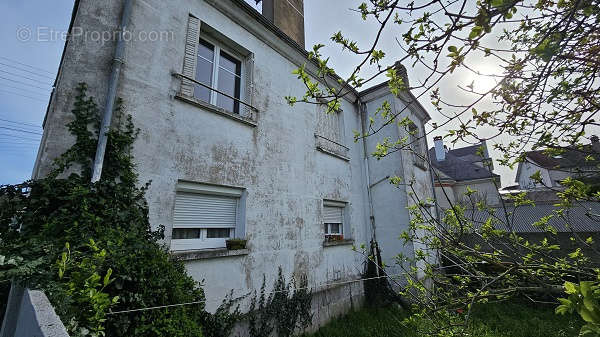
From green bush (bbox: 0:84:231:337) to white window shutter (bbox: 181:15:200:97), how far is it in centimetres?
115

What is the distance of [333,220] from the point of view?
6727mm

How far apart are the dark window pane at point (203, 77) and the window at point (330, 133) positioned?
3023 millimetres

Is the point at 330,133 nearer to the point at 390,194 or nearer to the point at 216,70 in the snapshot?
the point at 390,194

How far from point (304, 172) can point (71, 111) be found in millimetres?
4210

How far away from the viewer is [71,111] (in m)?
3.03

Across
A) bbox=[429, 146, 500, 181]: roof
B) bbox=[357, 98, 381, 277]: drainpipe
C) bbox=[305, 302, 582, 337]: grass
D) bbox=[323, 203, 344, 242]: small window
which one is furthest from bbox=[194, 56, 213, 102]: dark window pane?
bbox=[429, 146, 500, 181]: roof

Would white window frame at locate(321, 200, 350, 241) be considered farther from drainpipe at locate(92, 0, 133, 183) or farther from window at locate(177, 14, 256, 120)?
drainpipe at locate(92, 0, 133, 183)

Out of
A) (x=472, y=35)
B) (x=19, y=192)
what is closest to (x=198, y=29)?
(x=19, y=192)

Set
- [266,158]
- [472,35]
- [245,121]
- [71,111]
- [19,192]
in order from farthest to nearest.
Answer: [266,158] < [245,121] < [71,111] < [19,192] < [472,35]

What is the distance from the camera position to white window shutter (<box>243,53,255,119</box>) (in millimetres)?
5020

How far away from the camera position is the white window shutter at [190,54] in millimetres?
4160

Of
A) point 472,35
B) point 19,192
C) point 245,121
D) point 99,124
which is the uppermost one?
point 245,121

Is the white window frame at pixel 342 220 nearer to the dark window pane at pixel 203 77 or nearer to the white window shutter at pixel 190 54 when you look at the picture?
the dark window pane at pixel 203 77

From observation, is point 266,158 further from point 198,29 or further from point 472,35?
point 472,35
